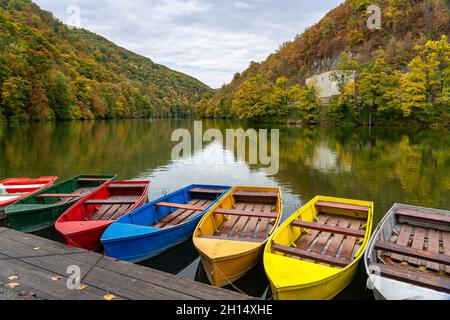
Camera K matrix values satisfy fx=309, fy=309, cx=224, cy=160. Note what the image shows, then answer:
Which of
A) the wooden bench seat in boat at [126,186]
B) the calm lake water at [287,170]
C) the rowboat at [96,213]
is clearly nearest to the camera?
the rowboat at [96,213]

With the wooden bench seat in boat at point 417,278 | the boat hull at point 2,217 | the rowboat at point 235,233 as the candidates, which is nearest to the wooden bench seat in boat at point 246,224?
the rowboat at point 235,233

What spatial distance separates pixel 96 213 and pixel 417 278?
9.32m

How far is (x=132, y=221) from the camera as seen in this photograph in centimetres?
871

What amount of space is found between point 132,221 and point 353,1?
94836 millimetres

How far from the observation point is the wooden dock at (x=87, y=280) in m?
5.23

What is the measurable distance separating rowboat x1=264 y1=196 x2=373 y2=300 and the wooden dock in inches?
36.3

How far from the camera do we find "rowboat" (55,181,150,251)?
7.85 metres

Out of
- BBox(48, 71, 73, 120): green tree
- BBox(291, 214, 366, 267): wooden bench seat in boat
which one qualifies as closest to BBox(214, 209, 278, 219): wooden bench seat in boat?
BBox(291, 214, 366, 267): wooden bench seat in boat

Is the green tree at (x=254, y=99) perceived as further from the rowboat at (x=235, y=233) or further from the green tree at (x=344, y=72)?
the rowboat at (x=235, y=233)

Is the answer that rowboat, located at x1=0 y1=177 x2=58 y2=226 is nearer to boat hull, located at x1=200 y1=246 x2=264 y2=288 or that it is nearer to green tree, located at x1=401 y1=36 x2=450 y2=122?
boat hull, located at x1=200 y1=246 x2=264 y2=288

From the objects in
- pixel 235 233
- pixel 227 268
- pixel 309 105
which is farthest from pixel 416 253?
pixel 309 105

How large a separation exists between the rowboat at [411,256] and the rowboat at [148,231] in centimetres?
478

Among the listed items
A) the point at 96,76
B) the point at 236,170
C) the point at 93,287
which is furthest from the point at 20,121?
the point at 93,287

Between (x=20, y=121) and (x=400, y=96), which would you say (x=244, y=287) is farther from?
(x=20, y=121)
